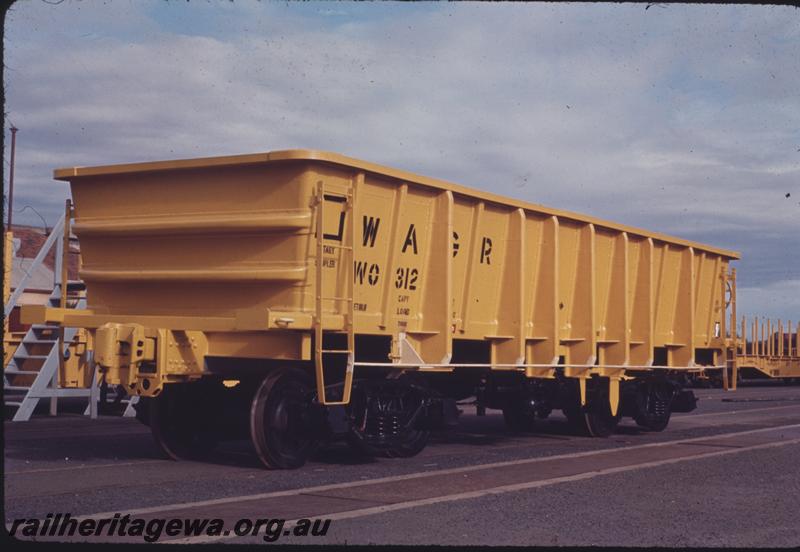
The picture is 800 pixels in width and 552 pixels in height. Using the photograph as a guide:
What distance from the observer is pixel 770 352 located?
3831cm

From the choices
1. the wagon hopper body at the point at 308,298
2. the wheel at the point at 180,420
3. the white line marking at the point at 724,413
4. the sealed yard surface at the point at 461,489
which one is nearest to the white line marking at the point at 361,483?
the sealed yard surface at the point at 461,489

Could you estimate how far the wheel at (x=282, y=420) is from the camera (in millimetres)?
10727

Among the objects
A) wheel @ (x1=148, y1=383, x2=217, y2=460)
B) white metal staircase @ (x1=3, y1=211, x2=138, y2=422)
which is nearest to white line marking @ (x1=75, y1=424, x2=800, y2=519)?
wheel @ (x1=148, y1=383, x2=217, y2=460)

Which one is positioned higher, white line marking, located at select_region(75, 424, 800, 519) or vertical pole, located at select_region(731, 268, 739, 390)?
vertical pole, located at select_region(731, 268, 739, 390)

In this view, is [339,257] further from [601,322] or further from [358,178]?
[601,322]

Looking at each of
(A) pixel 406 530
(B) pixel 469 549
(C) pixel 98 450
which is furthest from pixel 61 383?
(B) pixel 469 549

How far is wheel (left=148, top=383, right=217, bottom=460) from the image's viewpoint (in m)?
11.8

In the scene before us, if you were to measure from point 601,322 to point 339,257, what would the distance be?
19.9 feet

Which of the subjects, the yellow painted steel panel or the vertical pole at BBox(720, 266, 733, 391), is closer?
the yellow painted steel panel

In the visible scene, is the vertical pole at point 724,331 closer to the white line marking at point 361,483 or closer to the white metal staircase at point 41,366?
the white line marking at point 361,483

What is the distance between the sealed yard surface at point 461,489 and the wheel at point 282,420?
259mm

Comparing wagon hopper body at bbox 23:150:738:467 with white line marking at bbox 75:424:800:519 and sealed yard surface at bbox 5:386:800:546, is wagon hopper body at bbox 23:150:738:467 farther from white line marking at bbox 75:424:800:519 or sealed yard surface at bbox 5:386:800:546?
white line marking at bbox 75:424:800:519

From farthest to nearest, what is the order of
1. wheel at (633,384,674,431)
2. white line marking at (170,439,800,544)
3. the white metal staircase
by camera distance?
the white metal staircase < wheel at (633,384,674,431) < white line marking at (170,439,800,544)

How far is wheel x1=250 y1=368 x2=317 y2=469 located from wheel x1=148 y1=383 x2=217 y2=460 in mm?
1215
